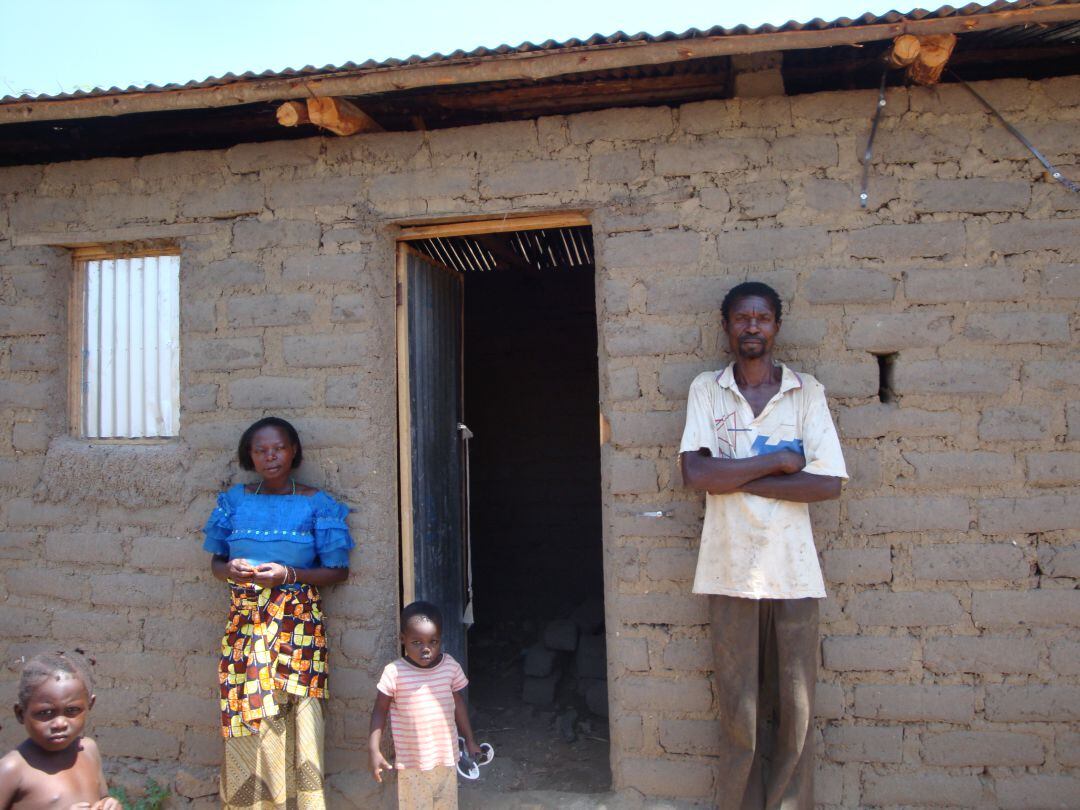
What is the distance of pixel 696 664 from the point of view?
3.46 metres

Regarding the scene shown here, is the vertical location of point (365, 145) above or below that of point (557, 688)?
above

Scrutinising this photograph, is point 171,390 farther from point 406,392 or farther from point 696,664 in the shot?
point 696,664

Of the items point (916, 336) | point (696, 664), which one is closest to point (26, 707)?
point (696, 664)

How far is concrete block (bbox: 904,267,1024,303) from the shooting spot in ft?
11.2

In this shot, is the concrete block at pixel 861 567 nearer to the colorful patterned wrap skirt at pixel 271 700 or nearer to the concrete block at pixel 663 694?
the concrete block at pixel 663 694

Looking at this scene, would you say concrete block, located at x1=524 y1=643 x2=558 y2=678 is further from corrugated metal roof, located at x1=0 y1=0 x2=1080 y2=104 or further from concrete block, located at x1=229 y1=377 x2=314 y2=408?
corrugated metal roof, located at x1=0 y1=0 x2=1080 y2=104

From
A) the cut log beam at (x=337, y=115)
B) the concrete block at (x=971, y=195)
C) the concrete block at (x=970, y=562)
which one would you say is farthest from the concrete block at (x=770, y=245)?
the cut log beam at (x=337, y=115)

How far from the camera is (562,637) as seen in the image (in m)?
5.54

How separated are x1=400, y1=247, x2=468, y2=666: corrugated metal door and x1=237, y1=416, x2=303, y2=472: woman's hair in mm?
476

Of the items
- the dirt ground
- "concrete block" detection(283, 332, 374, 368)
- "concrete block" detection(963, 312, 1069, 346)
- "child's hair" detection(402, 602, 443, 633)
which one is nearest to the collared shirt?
"concrete block" detection(963, 312, 1069, 346)

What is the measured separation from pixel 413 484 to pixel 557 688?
203 cm

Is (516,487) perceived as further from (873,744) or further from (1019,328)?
(1019,328)

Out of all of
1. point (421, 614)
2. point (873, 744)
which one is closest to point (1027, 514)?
point (873, 744)

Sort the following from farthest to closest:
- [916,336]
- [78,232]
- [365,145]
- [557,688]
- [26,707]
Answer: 1. [557,688]
2. [78,232]
3. [365,145]
4. [916,336]
5. [26,707]
